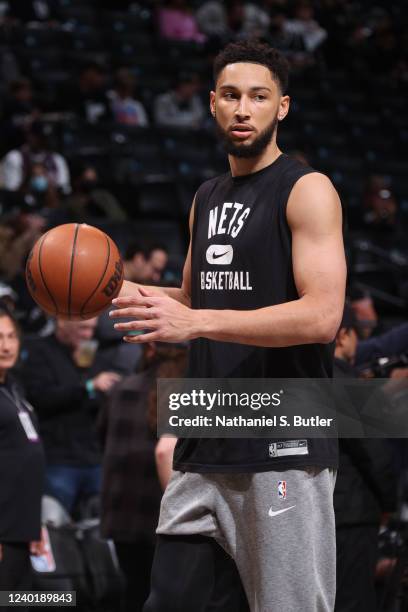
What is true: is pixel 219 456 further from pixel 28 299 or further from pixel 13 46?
pixel 13 46

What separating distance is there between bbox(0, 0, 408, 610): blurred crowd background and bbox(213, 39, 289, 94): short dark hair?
775 mm

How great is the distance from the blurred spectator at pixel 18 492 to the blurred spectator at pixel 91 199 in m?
4.79

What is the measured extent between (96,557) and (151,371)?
3.94 ft

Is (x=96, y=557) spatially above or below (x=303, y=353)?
below

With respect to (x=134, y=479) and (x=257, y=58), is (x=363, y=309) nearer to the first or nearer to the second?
(x=134, y=479)

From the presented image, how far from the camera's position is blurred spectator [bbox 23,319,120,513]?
580 cm

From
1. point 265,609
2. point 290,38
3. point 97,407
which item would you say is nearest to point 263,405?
point 265,609

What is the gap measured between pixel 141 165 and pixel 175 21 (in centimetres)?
344

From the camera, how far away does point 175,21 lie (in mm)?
13711

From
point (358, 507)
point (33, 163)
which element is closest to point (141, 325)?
point (358, 507)

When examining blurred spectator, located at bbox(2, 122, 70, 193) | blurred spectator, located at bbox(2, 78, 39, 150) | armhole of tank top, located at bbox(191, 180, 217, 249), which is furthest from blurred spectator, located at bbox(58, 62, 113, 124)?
armhole of tank top, located at bbox(191, 180, 217, 249)

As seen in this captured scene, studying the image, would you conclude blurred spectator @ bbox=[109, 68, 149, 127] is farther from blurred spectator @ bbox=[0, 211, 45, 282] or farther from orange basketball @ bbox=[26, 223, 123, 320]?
orange basketball @ bbox=[26, 223, 123, 320]

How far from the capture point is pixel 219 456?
2850 millimetres

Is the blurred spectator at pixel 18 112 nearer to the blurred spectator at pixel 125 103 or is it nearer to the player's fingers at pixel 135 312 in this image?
the blurred spectator at pixel 125 103
